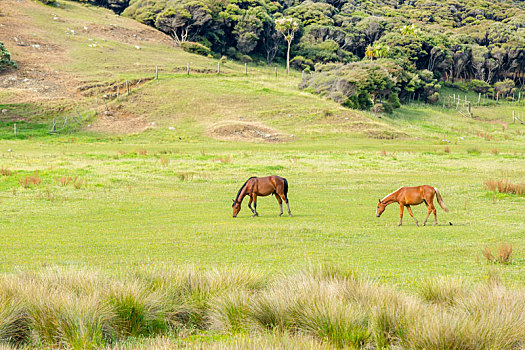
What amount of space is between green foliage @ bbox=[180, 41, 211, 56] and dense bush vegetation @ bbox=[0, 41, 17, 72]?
3377cm

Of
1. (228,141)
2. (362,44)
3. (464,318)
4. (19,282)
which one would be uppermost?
(362,44)

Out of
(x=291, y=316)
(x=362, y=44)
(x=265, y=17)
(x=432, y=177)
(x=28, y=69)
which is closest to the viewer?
(x=291, y=316)

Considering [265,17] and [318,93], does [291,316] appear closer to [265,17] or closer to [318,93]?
[318,93]

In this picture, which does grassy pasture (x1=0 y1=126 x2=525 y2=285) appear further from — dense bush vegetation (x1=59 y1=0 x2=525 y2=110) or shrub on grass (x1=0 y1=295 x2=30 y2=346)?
dense bush vegetation (x1=59 y1=0 x2=525 y2=110)

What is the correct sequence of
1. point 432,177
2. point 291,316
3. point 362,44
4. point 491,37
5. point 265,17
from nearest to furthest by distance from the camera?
point 291,316
point 432,177
point 265,17
point 362,44
point 491,37

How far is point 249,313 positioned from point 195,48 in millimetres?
93380

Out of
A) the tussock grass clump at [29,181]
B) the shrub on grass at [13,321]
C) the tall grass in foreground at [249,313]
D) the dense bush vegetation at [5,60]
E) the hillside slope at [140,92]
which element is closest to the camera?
the tall grass in foreground at [249,313]

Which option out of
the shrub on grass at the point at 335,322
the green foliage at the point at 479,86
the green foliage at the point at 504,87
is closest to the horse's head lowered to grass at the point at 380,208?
the shrub on grass at the point at 335,322

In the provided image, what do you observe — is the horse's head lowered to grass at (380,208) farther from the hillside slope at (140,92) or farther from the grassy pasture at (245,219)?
the hillside slope at (140,92)

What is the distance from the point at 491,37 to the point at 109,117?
118 meters

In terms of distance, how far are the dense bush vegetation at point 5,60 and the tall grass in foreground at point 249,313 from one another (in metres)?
66.6

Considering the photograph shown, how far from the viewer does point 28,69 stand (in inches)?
2741

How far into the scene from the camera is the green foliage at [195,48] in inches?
3750

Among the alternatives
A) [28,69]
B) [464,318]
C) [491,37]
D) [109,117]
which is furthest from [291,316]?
[491,37]
